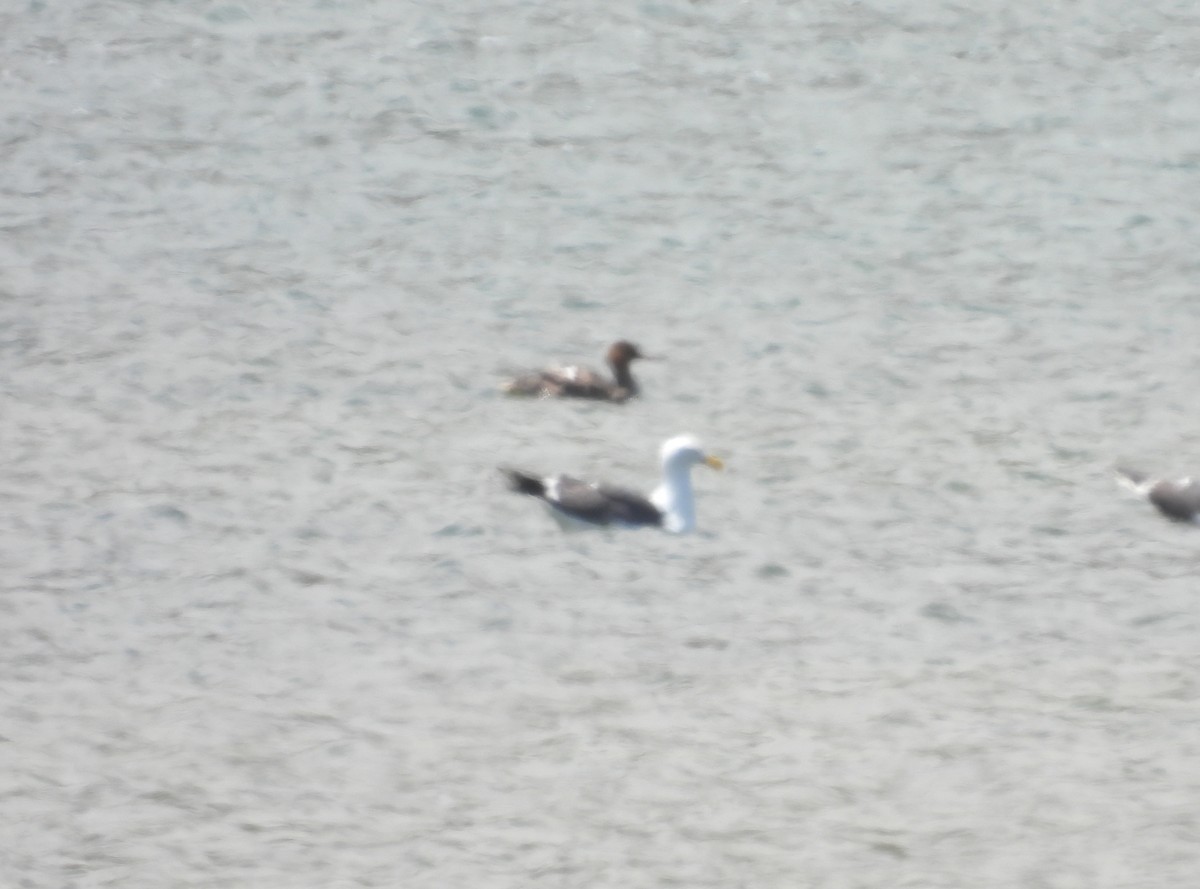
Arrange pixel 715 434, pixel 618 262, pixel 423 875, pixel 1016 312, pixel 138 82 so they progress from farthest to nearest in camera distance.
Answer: pixel 138 82 → pixel 618 262 → pixel 1016 312 → pixel 715 434 → pixel 423 875

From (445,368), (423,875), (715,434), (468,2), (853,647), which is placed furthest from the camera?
(468,2)

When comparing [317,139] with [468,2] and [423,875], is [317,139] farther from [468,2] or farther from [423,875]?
[423,875]

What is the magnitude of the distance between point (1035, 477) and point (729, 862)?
4106 millimetres

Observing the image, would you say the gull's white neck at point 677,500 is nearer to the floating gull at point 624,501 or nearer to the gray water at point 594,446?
the floating gull at point 624,501

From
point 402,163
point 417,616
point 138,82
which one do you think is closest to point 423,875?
point 417,616

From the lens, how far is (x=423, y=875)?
848cm

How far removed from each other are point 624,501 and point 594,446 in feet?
4.01

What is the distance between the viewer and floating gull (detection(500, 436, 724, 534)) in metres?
11.6

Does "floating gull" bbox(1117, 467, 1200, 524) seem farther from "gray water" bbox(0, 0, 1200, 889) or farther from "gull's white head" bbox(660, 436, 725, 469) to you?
"gull's white head" bbox(660, 436, 725, 469)

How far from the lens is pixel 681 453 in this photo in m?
11.8

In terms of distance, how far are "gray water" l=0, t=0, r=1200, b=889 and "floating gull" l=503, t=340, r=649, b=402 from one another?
7.0 inches

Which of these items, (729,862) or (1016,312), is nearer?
(729,862)

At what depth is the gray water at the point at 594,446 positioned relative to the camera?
899 centimetres

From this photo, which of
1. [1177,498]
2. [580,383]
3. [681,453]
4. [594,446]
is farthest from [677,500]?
[1177,498]
